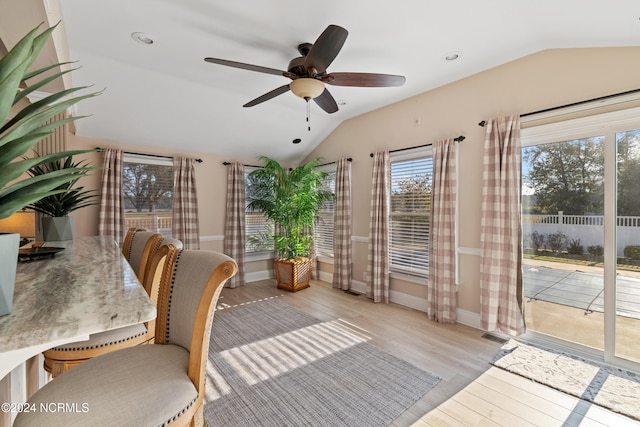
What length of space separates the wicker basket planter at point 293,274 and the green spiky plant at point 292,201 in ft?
0.62

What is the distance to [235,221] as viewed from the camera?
4.95 meters

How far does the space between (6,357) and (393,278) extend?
3897mm

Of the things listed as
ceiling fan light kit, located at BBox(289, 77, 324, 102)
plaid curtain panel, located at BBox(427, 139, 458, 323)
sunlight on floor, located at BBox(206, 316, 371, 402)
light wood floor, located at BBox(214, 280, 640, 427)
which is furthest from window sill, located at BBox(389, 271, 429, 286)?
ceiling fan light kit, located at BBox(289, 77, 324, 102)

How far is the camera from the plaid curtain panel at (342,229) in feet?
15.1

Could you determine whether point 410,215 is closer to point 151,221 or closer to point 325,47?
point 325,47

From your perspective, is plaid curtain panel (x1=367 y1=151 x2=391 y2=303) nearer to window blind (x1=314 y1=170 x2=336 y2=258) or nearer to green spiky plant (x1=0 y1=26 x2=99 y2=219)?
window blind (x1=314 y1=170 x2=336 y2=258)

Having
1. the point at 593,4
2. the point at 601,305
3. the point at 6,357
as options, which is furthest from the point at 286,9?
the point at 601,305

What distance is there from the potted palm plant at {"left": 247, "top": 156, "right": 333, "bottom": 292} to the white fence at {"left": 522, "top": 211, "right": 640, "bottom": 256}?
2.96 m

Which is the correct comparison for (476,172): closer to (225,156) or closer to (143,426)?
(143,426)

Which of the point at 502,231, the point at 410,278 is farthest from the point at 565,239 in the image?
the point at 410,278

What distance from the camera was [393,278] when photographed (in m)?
4.05

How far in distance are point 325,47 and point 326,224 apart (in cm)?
361

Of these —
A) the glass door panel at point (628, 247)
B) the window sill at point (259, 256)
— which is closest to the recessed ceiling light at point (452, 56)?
the glass door panel at point (628, 247)

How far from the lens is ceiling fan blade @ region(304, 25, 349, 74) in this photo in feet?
5.98
